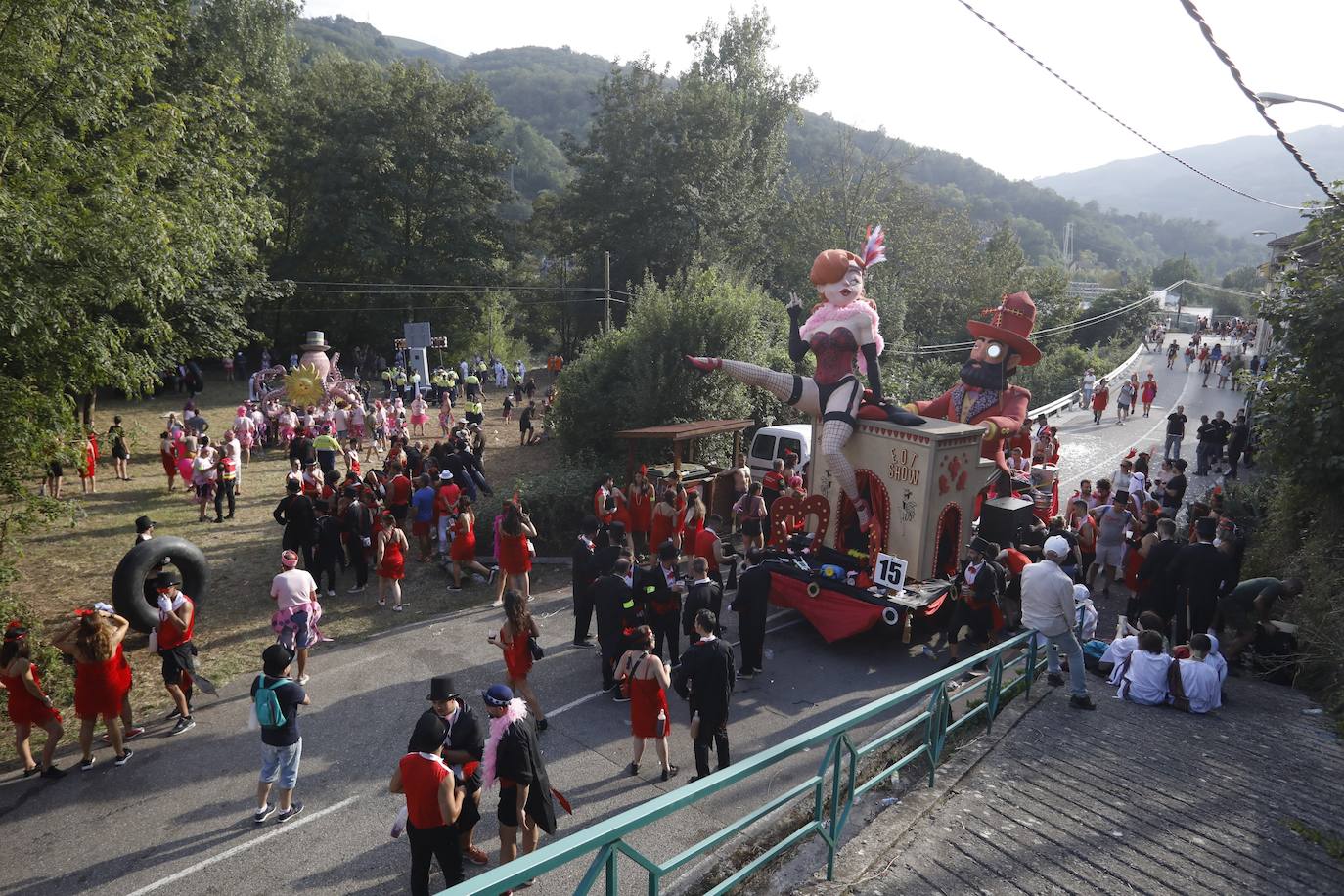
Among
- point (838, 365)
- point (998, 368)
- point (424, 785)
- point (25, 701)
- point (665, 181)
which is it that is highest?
point (665, 181)

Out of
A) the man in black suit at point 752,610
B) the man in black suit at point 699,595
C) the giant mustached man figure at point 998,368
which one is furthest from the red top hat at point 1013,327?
the man in black suit at point 699,595

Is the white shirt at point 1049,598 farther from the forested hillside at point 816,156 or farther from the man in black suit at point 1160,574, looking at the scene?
the forested hillside at point 816,156

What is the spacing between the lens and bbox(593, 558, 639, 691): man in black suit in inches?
324

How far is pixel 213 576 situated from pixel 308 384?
11288mm

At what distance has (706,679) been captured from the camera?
266 inches

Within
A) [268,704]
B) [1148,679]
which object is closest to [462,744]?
[268,704]

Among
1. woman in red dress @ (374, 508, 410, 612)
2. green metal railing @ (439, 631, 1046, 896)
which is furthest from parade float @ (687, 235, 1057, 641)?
woman in red dress @ (374, 508, 410, 612)

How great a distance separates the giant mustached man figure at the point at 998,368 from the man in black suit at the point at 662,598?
6484 mm

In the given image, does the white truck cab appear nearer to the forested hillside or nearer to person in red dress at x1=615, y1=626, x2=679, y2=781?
person in red dress at x1=615, y1=626, x2=679, y2=781

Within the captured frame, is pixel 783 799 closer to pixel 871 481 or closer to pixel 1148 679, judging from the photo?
pixel 1148 679

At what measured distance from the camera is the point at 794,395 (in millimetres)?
12070

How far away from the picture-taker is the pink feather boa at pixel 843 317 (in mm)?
11836

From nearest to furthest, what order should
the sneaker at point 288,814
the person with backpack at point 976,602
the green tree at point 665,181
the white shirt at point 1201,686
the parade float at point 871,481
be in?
the sneaker at point 288,814, the white shirt at point 1201,686, the person with backpack at point 976,602, the parade float at point 871,481, the green tree at point 665,181

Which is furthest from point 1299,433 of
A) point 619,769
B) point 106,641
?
point 106,641
